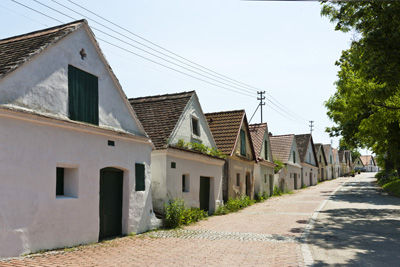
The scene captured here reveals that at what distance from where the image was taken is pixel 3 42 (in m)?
10.1

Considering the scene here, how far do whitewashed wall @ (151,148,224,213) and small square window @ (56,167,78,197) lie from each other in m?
4.40

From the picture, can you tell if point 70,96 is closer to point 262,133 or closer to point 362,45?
point 362,45

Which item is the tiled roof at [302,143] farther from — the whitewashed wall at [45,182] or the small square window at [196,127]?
the whitewashed wall at [45,182]

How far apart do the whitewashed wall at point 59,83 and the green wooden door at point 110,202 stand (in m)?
1.51

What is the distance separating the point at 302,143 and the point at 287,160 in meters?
13.6

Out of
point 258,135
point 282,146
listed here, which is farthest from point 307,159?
point 258,135

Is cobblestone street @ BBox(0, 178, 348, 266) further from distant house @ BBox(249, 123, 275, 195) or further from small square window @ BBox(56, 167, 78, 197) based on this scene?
distant house @ BBox(249, 123, 275, 195)

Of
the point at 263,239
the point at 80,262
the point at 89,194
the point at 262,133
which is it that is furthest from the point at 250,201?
the point at 80,262

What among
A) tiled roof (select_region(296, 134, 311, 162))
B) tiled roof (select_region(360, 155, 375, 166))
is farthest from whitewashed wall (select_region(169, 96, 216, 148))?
tiled roof (select_region(360, 155, 375, 166))

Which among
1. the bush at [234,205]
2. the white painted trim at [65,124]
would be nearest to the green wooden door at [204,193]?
the bush at [234,205]

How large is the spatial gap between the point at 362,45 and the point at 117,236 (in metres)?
9.92

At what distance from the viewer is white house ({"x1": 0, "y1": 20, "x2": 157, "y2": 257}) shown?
7555mm

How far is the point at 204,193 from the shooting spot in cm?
1725

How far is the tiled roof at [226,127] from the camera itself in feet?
68.5
